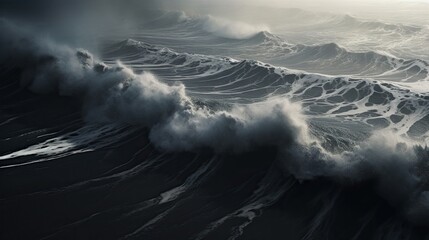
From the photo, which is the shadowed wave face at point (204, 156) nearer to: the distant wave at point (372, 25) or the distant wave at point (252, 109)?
the distant wave at point (252, 109)

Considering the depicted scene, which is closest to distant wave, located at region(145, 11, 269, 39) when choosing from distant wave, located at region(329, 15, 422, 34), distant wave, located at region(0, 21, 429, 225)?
distant wave, located at region(329, 15, 422, 34)

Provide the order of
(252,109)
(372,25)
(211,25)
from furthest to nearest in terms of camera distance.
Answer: (372,25), (211,25), (252,109)

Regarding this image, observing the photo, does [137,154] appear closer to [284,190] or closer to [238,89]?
[284,190]

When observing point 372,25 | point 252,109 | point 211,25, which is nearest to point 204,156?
point 252,109

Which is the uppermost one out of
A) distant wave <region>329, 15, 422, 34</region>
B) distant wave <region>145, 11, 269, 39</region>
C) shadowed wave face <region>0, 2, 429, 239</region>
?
distant wave <region>145, 11, 269, 39</region>

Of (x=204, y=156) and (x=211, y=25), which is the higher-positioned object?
(x=211, y=25)

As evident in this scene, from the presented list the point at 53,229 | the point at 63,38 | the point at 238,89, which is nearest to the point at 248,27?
the point at 63,38

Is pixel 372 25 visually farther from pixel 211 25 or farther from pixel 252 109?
pixel 252 109

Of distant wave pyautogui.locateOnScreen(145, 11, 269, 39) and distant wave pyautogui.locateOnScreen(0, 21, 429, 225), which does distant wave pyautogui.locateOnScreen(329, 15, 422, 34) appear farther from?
distant wave pyautogui.locateOnScreen(0, 21, 429, 225)

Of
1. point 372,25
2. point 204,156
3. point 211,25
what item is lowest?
point 204,156
